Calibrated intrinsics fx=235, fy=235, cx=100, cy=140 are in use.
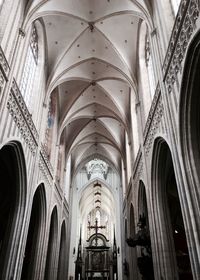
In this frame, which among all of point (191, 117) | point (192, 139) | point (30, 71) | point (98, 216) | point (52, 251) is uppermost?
point (98, 216)

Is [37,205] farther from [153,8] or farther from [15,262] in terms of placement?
[153,8]

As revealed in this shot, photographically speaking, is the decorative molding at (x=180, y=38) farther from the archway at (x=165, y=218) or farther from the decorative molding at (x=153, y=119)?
the archway at (x=165, y=218)

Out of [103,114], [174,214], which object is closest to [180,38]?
[174,214]

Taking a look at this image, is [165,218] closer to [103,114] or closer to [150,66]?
[150,66]

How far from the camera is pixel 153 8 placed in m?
9.42

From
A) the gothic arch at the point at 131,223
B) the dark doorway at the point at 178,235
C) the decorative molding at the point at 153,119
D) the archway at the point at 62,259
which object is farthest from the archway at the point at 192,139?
the archway at the point at 62,259

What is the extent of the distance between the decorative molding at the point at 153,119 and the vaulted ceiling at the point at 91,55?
148 inches

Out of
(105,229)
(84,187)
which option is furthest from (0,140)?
(105,229)

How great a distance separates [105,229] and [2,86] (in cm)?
3222

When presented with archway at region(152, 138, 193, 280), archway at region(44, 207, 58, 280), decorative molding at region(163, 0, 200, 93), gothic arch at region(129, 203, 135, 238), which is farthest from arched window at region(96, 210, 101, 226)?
decorative molding at region(163, 0, 200, 93)

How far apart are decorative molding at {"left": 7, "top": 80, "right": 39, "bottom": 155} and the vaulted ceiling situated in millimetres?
3298

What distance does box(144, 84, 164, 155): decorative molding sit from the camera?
8300 millimetres

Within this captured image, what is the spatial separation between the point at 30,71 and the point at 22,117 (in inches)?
126

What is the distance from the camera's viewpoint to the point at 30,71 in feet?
36.7
